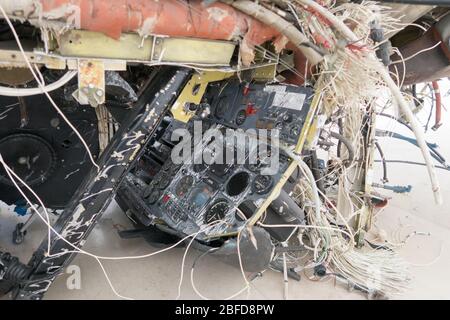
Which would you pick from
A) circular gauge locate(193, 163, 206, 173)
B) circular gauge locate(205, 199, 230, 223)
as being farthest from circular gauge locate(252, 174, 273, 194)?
circular gauge locate(193, 163, 206, 173)

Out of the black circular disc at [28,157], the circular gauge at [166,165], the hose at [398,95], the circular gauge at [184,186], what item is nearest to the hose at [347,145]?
the hose at [398,95]

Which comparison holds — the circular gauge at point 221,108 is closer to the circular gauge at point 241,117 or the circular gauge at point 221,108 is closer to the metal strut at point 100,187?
the circular gauge at point 241,117

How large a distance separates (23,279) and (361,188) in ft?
6.84

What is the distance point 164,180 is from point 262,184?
2.21ft

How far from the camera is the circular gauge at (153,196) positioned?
7.16 feet

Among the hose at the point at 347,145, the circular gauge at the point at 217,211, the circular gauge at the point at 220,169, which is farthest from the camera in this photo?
the hose at the point at 347,145

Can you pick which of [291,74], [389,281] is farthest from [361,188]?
[291,74]

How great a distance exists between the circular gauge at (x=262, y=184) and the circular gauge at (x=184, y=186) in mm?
423

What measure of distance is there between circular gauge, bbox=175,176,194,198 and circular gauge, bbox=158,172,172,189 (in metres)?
0.08

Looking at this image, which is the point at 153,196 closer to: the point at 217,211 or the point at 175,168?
the point at 175,168

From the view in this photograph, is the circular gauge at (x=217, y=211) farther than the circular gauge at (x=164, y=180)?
No

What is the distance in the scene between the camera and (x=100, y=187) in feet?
5.28

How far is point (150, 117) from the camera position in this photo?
5.33ft

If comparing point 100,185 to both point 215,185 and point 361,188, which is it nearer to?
point 215,185
